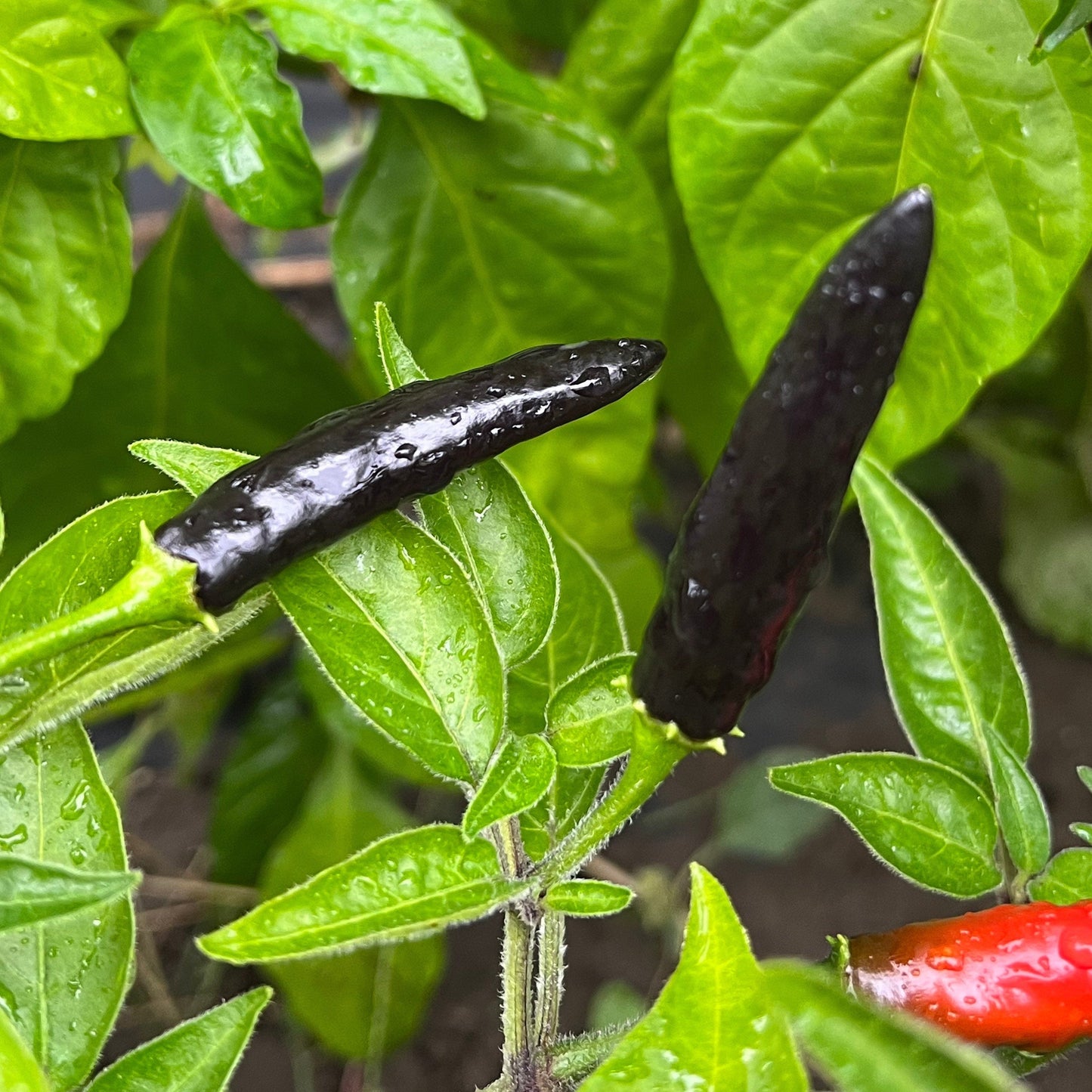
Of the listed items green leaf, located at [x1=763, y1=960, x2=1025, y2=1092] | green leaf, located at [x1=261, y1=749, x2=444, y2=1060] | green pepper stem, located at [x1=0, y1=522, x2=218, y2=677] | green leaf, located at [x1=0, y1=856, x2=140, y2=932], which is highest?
green pepper stem, located at [x1=0, y1=522, x2=218, y2=677]

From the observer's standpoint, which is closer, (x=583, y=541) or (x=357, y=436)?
(x=357, y=436)

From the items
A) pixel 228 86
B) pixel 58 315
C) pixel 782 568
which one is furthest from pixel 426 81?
pixel 782 568

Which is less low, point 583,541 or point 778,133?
point 778,133

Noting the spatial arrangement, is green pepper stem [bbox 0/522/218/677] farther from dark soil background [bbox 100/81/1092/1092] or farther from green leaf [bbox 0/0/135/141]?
dark soil background [bbox 100/81/1092/1092]

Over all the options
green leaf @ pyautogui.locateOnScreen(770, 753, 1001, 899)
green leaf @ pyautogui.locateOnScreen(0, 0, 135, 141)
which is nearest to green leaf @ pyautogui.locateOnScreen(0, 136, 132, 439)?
green leaf @ pyautogui.locateOnScreen(0, 0, 135, 141)

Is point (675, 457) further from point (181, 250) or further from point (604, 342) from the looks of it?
point (604, 342)

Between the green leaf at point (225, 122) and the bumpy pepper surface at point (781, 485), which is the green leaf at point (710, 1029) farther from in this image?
the green leaf at point (225, 122)

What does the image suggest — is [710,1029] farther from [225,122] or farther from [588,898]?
[225,122]

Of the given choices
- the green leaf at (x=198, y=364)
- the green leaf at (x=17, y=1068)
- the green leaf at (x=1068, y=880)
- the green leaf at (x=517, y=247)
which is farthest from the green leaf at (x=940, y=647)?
the green leaf at (x=198, y=364)
